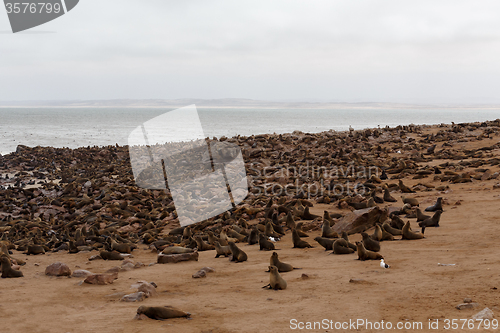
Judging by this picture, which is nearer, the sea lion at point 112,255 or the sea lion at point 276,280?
the sea lion at point 276,280

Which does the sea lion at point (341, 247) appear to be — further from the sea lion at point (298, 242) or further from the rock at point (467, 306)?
the rock at point (467, 306)

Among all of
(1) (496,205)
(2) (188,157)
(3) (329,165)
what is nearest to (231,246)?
(1) (496,205)

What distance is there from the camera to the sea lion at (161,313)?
12.8ft

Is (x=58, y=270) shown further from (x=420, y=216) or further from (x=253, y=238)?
(x=420, y=216)

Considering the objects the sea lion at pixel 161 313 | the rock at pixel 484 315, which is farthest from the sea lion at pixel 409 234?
the sea lion at pixel 161 313

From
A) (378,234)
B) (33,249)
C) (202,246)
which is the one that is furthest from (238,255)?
(33,249)

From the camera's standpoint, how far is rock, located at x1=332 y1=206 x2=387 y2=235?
7484mm

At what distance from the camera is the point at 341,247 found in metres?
6.29

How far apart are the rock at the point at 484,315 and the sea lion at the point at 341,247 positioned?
2.99m

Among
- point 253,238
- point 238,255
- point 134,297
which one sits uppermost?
point 134,297

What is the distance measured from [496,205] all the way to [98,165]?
16194mm

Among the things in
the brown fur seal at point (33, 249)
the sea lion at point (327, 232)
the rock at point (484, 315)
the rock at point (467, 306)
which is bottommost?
the brown fur seal at point (33, 249)

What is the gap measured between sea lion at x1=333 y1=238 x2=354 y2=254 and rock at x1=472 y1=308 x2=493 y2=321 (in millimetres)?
2987

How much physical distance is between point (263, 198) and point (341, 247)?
521 cm
